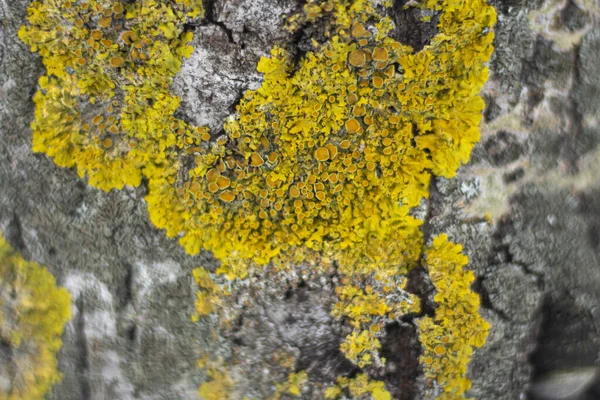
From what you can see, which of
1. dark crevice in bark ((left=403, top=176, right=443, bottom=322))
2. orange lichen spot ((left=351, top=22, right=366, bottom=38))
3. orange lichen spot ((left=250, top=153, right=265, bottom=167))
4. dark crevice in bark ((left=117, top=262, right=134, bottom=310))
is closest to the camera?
orange lichen spot ((left=351, top=22, right=366, bottom=38))

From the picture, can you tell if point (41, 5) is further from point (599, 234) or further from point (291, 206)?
point (599, 234)

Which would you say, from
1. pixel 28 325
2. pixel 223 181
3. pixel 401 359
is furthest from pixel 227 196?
pixel 28 325

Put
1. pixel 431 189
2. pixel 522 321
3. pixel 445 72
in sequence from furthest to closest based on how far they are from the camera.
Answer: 1. pixel 522 321
2. pixel 431 189
3. pixel 445 72

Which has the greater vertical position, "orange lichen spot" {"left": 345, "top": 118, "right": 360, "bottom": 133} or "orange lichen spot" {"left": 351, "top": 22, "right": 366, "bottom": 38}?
"orange lichen spot" {"left": 351, "top": 22, "right": 366, "bottom": 38}

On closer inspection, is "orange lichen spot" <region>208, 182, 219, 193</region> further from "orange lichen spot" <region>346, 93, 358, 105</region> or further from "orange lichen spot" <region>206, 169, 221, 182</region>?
"orange lichen spot" <region>346, 93, 358, 105</region>

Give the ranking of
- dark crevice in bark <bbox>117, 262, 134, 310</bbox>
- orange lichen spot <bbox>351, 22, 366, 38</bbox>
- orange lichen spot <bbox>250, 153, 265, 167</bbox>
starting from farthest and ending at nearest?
dark crevice in bark <bbox>117, 262, 134, 310</bbox>
orange lichen spot <bbox>250, 153, 265, 167</bbox>
orange lichen spot <bbox>351, 22, 366, 38</bbox>

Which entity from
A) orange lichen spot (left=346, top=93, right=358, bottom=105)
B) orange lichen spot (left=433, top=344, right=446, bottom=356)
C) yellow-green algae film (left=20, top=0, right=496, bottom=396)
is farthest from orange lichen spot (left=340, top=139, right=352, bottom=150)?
orange lichen spot (left=433, top=344, right=446, bottom=356)

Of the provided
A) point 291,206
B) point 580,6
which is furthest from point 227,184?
point 580,6
